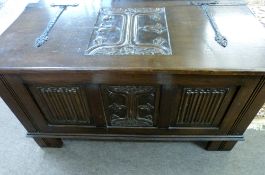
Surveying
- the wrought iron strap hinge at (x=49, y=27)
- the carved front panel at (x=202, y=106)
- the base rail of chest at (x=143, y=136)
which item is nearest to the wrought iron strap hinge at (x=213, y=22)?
the carved front panel at (x=202, y=106)

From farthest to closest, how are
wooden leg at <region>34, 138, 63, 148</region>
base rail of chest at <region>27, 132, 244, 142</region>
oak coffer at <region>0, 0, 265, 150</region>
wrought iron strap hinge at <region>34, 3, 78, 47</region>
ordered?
wooden leg at <region>34, 138, 63, 148</region> → base rail of chest at <region>27, 132, 244, 142</region> → wrought iron strap hinge at <region>34, 3, 78, 47</region> → oak coffer at <region>0, 0, 265, 150</region>

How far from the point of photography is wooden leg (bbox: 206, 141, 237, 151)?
1126 millimetres

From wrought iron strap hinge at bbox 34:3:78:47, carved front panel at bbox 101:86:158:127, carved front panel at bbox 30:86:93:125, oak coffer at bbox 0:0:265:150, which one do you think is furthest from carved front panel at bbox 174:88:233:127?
wrought iron strap hinge at bbox 34:3:78:47

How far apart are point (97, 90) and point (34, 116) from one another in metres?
0.38

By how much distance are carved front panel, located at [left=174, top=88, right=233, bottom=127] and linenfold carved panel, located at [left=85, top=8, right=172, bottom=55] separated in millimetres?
217

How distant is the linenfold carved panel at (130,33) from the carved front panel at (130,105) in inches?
5.8

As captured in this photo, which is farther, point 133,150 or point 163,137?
point 133,150

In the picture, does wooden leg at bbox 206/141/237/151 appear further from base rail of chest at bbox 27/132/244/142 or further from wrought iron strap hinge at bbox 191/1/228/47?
wrought iron strap hinge at bbox 191/1/228/47

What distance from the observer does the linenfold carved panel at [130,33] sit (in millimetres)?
809

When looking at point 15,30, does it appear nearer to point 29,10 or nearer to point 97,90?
point 29,10

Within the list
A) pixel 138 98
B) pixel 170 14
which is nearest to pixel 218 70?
pixel 138 98

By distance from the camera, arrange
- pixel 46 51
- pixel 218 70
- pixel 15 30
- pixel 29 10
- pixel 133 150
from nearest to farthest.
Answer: pixel 218 70, pixel 46 51, pixel 15 30, pixel 29 10, pixel 133 150

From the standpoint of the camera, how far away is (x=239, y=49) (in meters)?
0.79

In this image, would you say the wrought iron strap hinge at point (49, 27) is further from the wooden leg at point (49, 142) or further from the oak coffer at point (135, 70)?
the wooden leg at point (49, 142)
